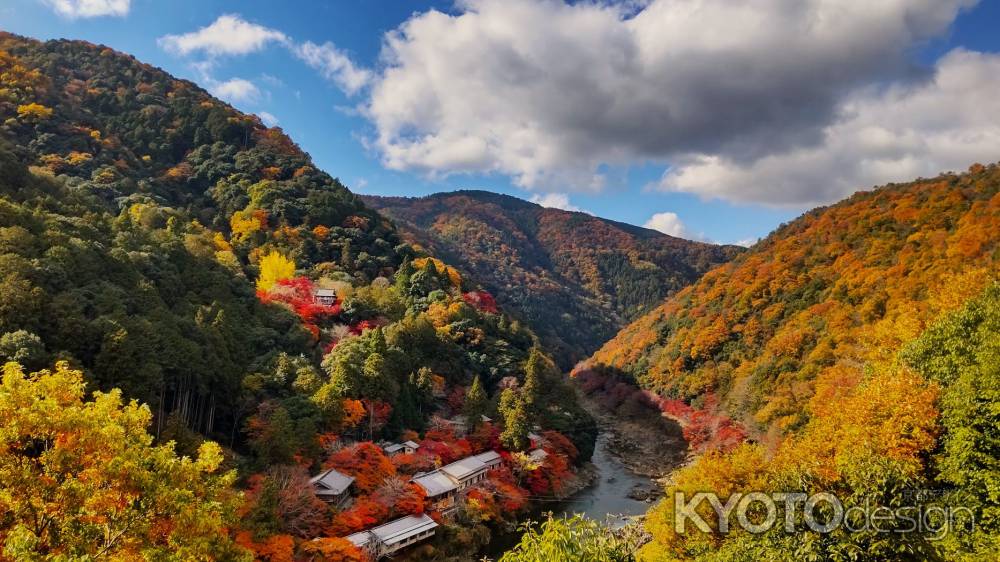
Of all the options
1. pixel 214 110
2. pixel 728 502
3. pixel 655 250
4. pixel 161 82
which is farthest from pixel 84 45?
pixel 655 250

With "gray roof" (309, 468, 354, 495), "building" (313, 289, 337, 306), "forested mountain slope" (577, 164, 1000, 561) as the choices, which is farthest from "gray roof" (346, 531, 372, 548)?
"building" (313, 289, 337, 306)

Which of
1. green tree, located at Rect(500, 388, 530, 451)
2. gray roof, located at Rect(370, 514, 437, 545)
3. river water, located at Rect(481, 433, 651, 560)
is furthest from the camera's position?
green tree, located at Rect(500, 388, 530, 451)

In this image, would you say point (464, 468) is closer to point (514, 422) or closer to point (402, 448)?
point (402, 448)

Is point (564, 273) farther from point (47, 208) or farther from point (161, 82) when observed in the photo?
point (47, 208)

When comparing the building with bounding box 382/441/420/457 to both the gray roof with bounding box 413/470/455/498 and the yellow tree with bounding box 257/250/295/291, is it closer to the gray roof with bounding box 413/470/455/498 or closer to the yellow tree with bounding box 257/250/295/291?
the gray roof with bounding box 413/470/455/498

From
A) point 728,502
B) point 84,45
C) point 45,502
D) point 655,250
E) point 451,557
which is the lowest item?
point 451,557
